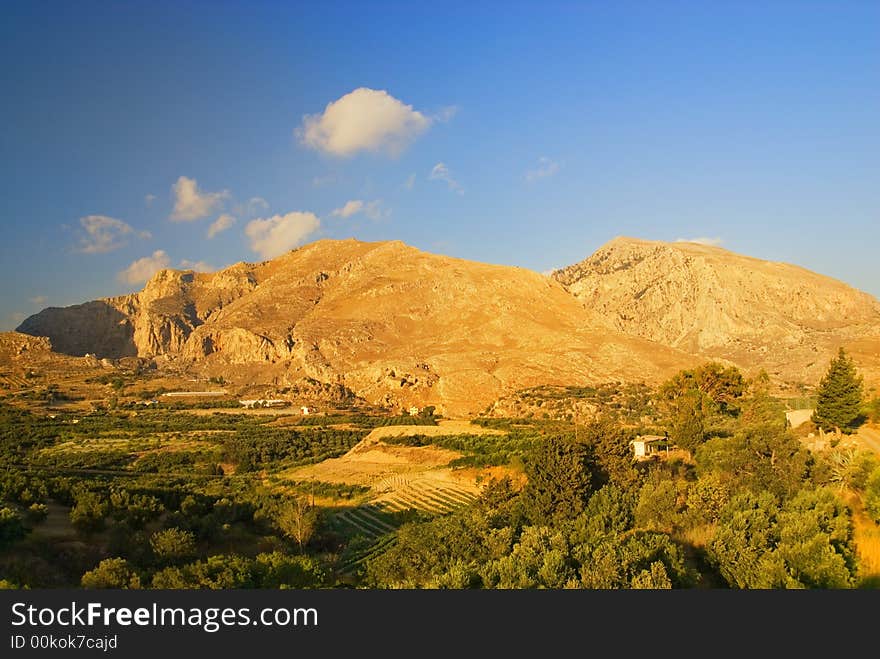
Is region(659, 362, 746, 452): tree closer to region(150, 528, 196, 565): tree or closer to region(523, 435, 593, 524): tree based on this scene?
region(523, 435, 593, 524): tree

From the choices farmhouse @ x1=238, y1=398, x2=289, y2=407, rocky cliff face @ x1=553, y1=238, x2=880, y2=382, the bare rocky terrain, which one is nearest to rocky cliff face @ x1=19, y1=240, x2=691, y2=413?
the bare rocky terrain

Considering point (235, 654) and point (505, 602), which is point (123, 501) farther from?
point (505, 602)

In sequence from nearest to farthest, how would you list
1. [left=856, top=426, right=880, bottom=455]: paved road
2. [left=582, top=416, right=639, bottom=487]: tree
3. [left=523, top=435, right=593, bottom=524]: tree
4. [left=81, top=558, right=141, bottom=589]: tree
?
[left=81, top=558, right=141, bottom=589]: tree, [left=523, top=435, right=593, bottom=524]: tree, [left=582, top=416, right=639, bottom=487]: tree, [left=856, top=426, right=880, bottom=455]: paved road

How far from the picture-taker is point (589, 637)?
6.99 meters

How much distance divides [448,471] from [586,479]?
18402 mm

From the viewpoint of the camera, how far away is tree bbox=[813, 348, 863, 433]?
25906 mm

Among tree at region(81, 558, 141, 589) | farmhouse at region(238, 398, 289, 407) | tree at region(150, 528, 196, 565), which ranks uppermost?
tree at region(81, 558, 141, 589)

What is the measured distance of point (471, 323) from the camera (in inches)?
3219

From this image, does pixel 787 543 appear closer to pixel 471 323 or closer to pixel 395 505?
pixel 395 505

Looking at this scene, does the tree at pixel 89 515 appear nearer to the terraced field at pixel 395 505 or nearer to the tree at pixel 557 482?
the terraced field at pixel 395 505

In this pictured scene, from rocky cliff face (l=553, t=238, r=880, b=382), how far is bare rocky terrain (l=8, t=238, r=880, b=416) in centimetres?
32

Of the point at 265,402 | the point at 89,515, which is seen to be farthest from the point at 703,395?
the point at 265,402

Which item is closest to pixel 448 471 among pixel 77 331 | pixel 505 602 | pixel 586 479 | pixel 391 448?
pixel 391 448

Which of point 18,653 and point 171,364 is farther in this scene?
point 171,364
